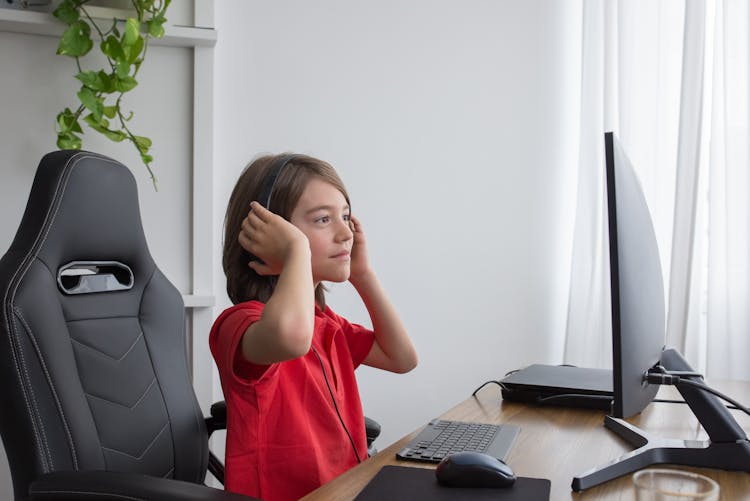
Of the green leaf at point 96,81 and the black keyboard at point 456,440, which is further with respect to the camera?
the green leaf at point 96,81

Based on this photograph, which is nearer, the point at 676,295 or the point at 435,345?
the point at 676,295

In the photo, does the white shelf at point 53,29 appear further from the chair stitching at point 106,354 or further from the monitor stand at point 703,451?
the monitor stand at point 703,451

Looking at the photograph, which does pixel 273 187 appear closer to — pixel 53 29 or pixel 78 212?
pixel 78 212

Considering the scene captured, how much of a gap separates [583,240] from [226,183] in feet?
3.92

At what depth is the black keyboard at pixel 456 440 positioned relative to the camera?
1089mm

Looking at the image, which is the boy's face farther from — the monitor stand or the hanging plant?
the hanging plant

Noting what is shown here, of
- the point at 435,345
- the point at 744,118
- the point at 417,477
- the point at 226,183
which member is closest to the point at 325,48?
the point at 226,183

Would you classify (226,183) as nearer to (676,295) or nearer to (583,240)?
(583,240)

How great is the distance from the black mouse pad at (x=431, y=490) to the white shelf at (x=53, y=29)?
161 cm

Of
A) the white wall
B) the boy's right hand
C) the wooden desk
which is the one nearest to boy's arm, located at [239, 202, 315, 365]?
the boy's right hand

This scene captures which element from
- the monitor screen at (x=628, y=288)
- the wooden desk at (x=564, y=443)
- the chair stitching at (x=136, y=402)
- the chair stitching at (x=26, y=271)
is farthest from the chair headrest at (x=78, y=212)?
the monitor screen at (x=628, y=288)

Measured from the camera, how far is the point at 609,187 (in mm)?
954

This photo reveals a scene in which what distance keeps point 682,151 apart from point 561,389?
1.24m

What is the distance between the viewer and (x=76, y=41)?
2072 millimetres
